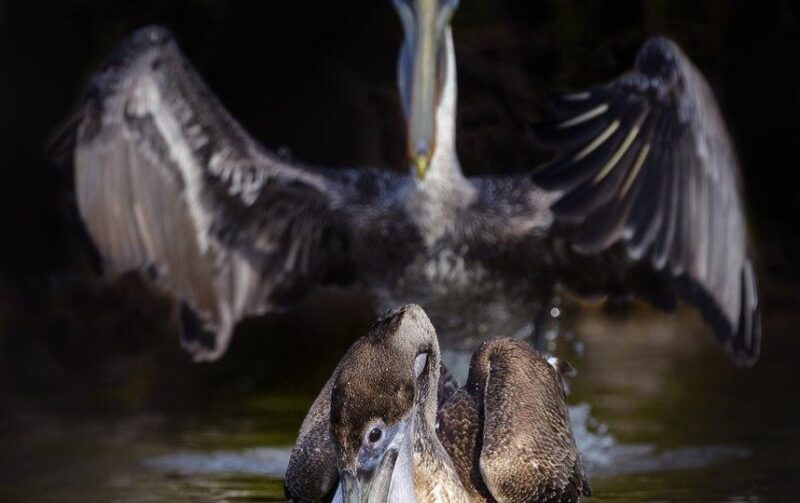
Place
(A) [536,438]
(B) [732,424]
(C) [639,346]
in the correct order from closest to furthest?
1. (A) [536,438]
2. (B) [732,424]
3. (C) [639,346]

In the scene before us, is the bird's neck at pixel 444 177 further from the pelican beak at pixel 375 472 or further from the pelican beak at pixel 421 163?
the pelican beak at pixel 375 472

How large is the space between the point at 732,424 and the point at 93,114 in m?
2.39

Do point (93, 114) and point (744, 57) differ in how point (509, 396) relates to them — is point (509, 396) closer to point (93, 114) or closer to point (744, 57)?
point (93, 114)

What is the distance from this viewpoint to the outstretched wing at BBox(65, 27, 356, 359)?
6141 mm

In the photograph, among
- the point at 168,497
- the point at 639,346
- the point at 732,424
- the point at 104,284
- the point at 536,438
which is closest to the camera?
the point at 536,438

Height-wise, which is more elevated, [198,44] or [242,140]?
[242,140]

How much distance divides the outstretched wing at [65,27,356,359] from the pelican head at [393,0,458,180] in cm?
47

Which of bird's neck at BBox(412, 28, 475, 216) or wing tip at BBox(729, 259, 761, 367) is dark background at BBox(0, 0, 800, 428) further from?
wing tip at BBox(729, 259, 761, 367)

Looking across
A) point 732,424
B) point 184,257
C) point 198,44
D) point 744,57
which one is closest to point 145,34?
point 184,257

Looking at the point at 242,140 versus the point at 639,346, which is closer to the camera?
the point at 242,140

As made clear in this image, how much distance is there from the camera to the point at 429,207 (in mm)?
6039

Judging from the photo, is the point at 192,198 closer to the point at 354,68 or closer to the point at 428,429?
the point at 428,429

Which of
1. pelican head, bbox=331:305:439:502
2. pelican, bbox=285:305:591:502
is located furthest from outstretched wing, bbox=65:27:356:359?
pelican head, bbox=331:305:439:502

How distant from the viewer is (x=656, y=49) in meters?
5.86
